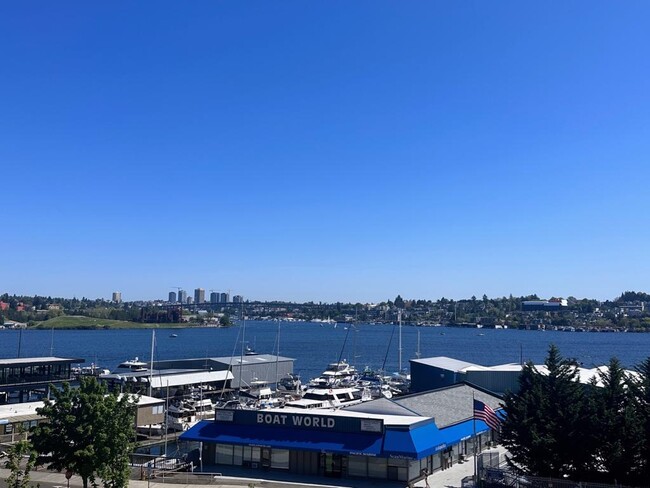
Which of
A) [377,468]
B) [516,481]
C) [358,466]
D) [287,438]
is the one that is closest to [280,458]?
[287,438]

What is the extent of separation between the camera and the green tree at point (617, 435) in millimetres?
25625

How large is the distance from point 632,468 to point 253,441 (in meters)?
17.6

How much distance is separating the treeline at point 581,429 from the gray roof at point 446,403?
684 centimetres

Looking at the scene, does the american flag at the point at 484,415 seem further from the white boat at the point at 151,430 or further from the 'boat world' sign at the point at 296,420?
the white boat at the point at 151,430

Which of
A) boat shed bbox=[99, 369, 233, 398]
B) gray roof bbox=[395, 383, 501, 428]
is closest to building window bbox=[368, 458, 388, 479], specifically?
gray roof bbox=[395, 383, 501, 428]

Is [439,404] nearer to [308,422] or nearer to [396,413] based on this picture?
[396,413]

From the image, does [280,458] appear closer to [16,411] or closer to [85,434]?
[85,434]

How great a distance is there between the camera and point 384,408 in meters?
36.5

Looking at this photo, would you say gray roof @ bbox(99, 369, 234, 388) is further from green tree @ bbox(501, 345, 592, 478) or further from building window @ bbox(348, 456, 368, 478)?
green tree @ bbox(501, 345, 592, 478)

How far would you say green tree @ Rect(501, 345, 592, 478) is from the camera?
27.1 m

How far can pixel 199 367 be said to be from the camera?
74000 millimetres

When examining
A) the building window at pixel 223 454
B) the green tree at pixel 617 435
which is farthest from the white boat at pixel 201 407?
the green tree at pixel 617 435

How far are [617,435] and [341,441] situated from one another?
12.5 meters

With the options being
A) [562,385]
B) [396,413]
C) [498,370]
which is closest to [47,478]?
[396,413]
